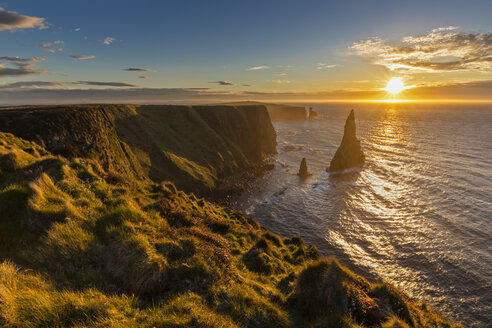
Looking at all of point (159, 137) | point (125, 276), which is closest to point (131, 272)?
point (125, 276)

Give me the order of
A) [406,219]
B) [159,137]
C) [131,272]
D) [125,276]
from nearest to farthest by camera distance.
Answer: [125,276] < [131,272] < [406,219] < [159,137]

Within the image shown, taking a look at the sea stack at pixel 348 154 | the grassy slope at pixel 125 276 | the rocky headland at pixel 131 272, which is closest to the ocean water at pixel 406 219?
the sea stack at pixel 348 154

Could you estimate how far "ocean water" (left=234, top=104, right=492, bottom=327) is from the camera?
30297mm

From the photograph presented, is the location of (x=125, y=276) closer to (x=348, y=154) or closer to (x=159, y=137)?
(x=159, y=137)

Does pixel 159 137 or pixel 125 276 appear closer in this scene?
pixel 125 276

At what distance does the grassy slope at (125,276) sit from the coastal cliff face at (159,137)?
9212mm

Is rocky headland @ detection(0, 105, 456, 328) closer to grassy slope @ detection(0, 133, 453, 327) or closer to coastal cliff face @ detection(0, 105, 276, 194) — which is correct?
grassy slope @ detection(0, 133, 453, 327)

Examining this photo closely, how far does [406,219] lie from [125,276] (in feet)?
182

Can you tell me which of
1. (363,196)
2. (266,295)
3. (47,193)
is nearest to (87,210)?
(47,193)

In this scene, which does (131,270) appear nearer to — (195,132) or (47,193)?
(47,193)

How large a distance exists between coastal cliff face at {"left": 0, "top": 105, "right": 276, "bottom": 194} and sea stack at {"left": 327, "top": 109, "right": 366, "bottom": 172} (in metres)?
29.7

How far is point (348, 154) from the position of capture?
253ft

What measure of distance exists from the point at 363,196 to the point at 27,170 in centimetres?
6440

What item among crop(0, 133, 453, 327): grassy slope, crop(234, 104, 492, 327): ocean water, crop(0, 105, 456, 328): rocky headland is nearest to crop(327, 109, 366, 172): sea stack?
crop(234, 104, 492, 327): ocean water
